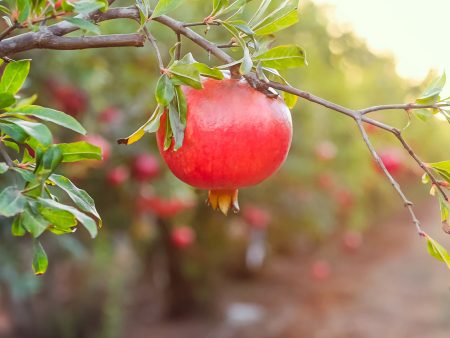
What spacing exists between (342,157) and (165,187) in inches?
139

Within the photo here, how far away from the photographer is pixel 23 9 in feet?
2.22

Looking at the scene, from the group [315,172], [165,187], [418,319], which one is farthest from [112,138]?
[418,319]

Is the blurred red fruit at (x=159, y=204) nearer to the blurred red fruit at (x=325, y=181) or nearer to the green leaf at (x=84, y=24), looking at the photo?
the blurred red fruit at (x=325, y=181)

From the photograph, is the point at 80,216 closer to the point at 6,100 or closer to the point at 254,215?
the point at 6,100

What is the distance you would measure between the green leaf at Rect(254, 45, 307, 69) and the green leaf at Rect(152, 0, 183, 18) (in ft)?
0.36

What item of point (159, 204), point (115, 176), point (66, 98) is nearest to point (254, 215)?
point (159, 204)

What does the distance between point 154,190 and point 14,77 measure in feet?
10.0

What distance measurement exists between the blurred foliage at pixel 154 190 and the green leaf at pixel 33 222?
5.89 feet

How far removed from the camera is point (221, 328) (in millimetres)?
6406

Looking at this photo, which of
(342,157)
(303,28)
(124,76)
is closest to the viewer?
(124,76)

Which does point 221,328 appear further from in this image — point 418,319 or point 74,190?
point 74,190

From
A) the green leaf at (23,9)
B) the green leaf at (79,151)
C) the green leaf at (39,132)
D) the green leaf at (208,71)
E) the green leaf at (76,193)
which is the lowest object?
the green leaf at (76,193)

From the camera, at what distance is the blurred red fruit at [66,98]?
3.25 meters

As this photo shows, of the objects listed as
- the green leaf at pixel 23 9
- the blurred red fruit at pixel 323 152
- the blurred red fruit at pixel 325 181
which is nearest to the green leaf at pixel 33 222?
the green leaf at pixel 23 9
